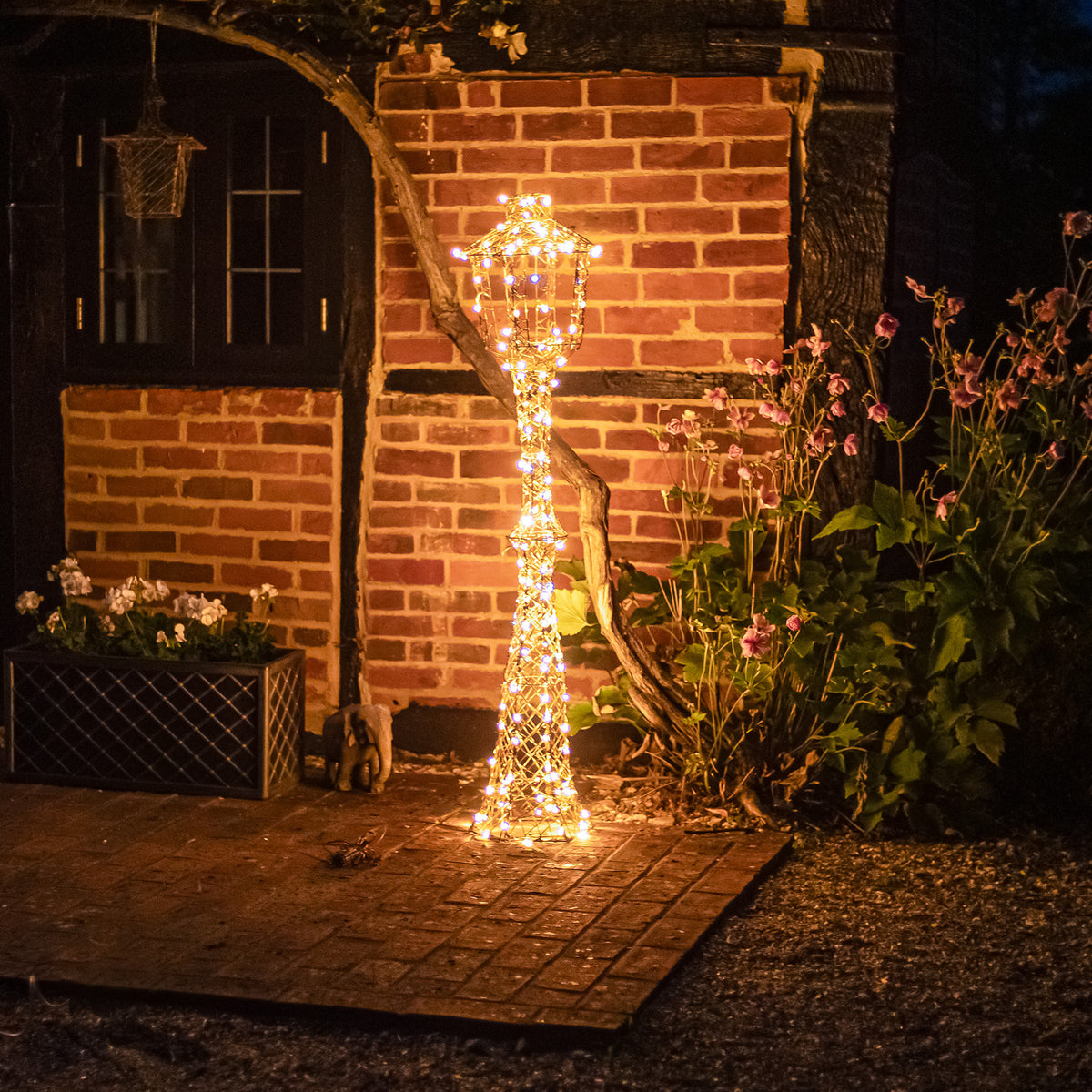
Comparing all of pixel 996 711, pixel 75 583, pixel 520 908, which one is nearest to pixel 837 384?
pixel 996 711

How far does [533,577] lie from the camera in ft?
16.4

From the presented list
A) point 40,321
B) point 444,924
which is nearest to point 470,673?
point 444,924

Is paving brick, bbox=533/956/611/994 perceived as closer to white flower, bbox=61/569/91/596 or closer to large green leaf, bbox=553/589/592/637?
large green leaf, bbox=553/589/592/637

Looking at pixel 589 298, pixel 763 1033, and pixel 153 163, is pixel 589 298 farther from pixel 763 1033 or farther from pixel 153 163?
pixel 763 1033

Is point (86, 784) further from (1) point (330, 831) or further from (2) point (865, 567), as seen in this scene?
(2) point (865, 567)

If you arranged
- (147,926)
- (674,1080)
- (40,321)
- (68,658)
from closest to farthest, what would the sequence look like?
(674,1080) < (147,926) < (68,658) < (40,321)

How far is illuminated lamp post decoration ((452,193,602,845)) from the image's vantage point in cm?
497

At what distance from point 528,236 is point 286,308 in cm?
158

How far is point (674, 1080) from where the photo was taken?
348 centimetres

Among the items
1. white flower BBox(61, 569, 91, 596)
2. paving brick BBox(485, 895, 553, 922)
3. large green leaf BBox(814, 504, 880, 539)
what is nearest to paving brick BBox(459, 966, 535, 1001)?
paving brick BBox(485, 895, 553, 922)

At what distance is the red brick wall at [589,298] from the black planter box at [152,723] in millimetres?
613

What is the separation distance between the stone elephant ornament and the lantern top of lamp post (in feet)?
5.40

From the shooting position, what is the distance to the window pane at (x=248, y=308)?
625cm

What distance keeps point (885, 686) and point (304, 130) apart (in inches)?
117
